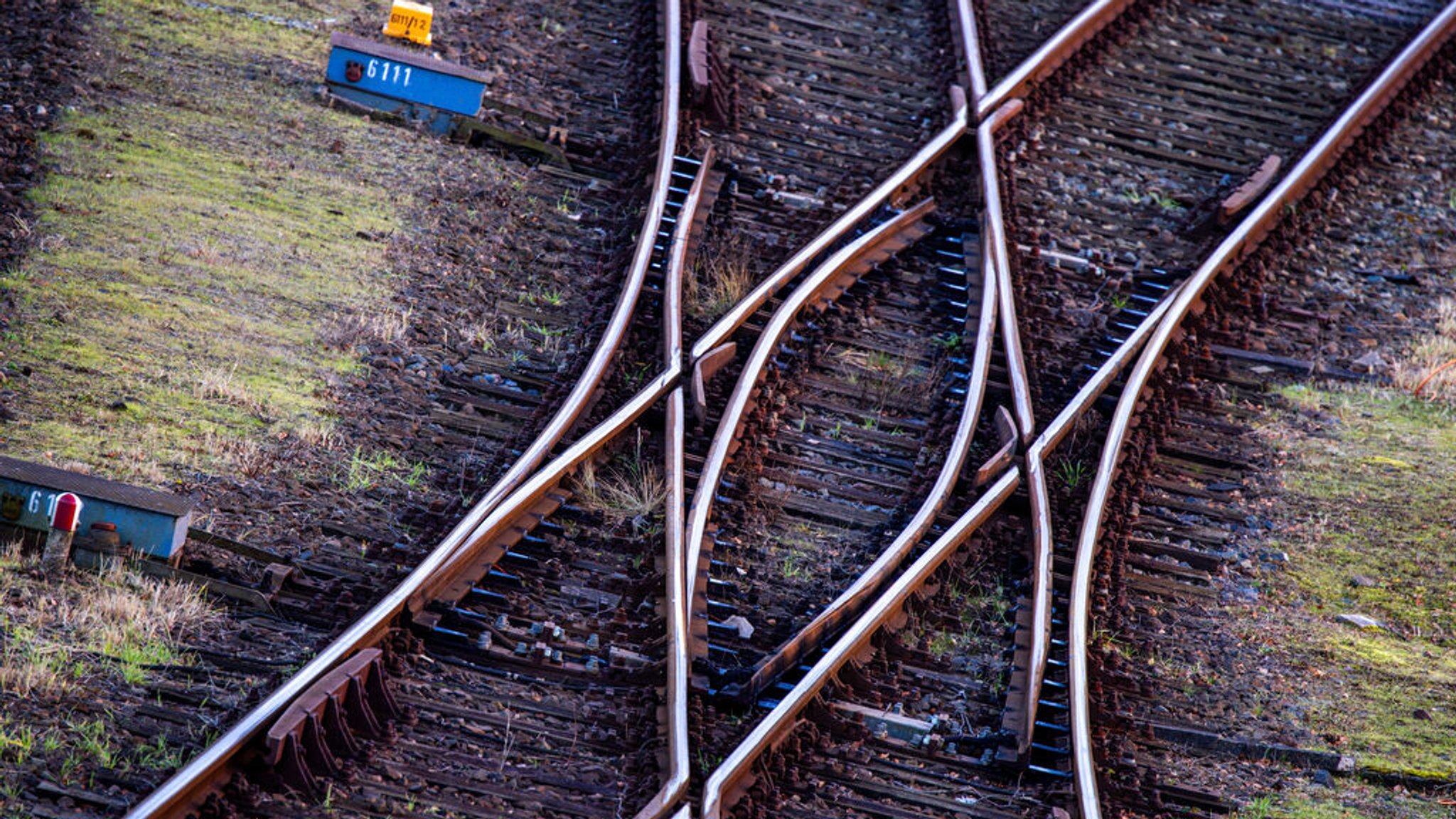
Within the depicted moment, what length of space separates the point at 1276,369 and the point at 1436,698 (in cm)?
299

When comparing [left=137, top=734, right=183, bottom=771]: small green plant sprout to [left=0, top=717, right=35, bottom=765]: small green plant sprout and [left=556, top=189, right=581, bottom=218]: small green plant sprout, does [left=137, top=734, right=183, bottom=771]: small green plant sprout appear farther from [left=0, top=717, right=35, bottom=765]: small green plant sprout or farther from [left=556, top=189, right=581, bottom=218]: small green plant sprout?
[left=556, top=189, right=581, bottom=218]: small green plant sprout

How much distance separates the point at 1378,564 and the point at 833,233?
363 centimetres

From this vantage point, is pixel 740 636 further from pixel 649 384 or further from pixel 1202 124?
pixel 1202 124

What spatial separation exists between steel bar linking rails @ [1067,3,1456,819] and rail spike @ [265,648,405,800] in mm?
2739

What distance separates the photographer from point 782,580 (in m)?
7.66

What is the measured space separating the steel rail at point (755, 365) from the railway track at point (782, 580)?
0.07ft

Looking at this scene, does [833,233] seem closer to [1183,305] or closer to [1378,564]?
[1183,305]

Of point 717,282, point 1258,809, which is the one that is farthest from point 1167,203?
point 1258,809

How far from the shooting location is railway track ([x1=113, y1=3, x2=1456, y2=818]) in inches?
246

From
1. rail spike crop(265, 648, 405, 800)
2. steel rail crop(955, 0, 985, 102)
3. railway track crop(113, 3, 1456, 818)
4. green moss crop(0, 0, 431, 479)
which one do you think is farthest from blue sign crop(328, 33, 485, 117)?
rail spike crop(265, 648, 405, 800)

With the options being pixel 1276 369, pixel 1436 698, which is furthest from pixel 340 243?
pixel 1436 698

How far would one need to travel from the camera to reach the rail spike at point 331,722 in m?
5.79

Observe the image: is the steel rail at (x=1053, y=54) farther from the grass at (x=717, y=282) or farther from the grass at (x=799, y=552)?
the grass at (x=799, y=552)

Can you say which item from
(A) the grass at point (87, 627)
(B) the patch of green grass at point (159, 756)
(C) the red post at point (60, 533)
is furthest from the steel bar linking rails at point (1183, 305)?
(C) the red post at point (60, 533)
